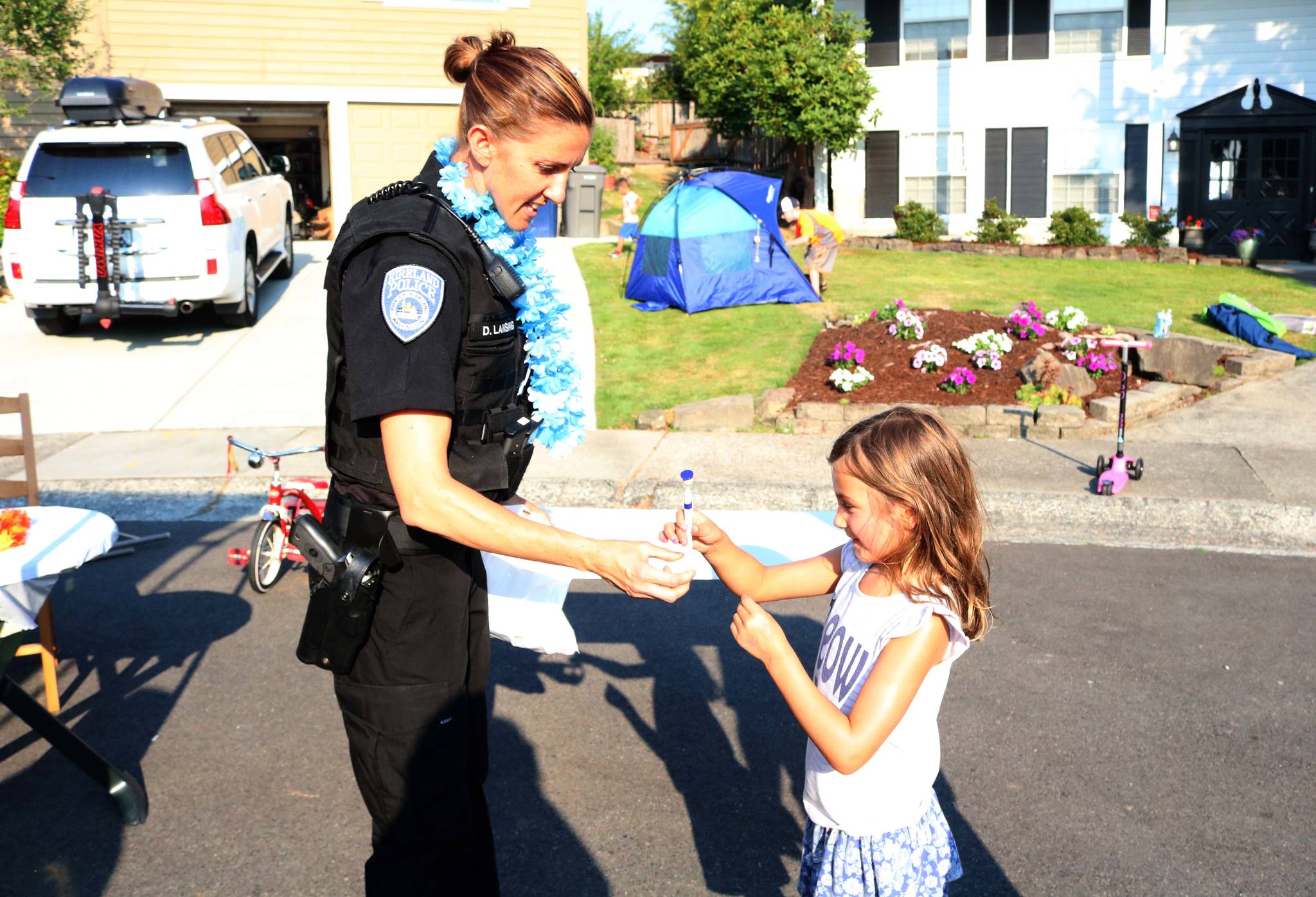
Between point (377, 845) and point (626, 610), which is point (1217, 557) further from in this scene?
point (377, 845)

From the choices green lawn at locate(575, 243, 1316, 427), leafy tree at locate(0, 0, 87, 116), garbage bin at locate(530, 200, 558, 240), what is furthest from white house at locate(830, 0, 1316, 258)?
leafy tree at locate(0, 0, 87, 116)

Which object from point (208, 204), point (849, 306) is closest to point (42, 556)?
point (208, 204)

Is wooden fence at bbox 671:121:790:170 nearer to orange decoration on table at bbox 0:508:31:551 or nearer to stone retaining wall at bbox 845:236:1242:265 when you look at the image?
stone retaining wall at bbox 845:236:1242:265

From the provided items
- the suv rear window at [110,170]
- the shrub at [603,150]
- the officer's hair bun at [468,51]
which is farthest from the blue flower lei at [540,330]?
the shrub at [603,150]

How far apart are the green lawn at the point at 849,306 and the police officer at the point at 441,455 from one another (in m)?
7.58

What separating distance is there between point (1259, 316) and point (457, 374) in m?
12.3

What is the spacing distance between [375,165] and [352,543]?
64.6ft

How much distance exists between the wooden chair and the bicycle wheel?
1120 mm

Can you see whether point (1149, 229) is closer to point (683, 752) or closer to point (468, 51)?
point (683, 752)

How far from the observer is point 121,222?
462 inches

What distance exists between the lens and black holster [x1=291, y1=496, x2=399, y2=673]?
247cm

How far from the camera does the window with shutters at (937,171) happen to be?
2297 cm

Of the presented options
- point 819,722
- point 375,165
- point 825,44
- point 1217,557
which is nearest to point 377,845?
point 819,722

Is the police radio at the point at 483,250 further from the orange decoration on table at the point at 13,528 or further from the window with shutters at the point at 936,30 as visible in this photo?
the window with shutters at the point at 936,30
